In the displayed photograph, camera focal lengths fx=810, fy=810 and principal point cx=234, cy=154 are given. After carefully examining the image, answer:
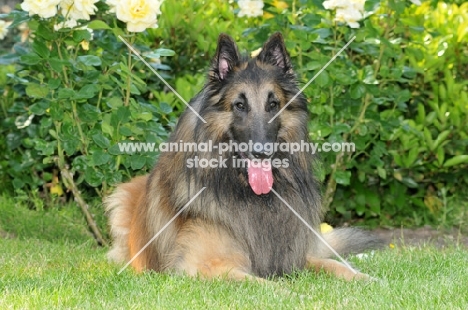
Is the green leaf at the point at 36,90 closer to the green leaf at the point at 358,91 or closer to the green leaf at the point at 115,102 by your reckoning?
the green leaf at the point at 115,102

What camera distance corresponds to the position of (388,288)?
4754 millimetres

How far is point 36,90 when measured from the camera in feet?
21.0

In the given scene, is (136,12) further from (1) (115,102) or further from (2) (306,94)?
(2) (306,94)

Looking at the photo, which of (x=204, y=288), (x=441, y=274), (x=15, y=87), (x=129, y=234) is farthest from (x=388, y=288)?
(x=15, y=87)

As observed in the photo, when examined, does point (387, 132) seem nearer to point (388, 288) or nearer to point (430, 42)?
point (430, 42)

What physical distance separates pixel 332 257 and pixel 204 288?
179cm

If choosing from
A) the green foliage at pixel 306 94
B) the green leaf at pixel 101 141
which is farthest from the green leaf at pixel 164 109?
the green leaf at pixel 101 141

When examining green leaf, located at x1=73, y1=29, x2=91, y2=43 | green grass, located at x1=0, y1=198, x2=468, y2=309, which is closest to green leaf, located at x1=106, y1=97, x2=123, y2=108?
green leaf, located at x1=73, y1=29, x2=91, y2=43

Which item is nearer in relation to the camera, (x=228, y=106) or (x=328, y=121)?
(x=228, y=106)

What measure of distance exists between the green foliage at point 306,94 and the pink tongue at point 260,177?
92cm

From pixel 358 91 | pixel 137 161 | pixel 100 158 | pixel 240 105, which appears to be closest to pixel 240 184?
pixel 240 105

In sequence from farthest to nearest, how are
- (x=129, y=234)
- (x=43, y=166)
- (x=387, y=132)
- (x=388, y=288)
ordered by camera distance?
(x=43, y=166) → (x=387, y=132) → (x=129, y=234) → (x=388, y=288)

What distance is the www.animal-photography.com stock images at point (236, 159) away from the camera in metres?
5.09

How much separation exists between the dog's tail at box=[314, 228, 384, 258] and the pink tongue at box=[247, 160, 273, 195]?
48.6 inches
